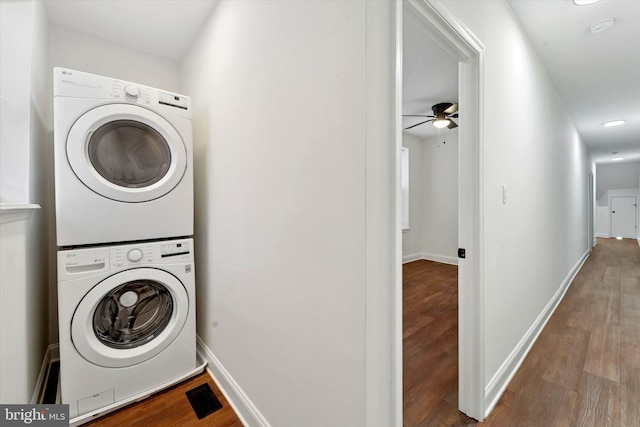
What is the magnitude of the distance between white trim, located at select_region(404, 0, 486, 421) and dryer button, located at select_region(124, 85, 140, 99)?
169cm

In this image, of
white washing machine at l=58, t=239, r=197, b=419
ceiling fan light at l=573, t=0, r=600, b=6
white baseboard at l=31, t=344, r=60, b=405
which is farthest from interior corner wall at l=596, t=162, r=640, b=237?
white baseboard at l=31, t=344, r=60, b=405

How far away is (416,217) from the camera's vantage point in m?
5.25

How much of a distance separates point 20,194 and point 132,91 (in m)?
0.75

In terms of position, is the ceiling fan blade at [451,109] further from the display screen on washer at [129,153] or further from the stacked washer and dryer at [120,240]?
the display screen on washer at [129,153]

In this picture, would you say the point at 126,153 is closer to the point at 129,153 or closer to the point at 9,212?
the point at 129,153

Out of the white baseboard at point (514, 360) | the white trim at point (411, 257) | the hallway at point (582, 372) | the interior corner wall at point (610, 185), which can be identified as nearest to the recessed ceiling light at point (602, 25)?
the white baseboard at point (514, 360)

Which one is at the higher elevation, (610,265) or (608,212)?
(608,212)

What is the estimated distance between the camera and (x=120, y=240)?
1.47m

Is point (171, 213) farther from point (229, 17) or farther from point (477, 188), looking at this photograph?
point (477, 188)

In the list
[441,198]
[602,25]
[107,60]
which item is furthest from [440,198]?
[107,60]

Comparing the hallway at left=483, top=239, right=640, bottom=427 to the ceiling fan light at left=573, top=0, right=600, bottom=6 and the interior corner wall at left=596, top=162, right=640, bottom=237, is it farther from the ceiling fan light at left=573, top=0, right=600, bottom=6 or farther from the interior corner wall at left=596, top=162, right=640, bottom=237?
the interior corner wall at left=596, top=162, right=640, bottom=237

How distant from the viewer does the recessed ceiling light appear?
184 centimetres

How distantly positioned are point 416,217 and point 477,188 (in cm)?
414

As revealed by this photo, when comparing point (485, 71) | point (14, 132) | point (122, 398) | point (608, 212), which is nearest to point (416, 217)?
point (485, 71)
